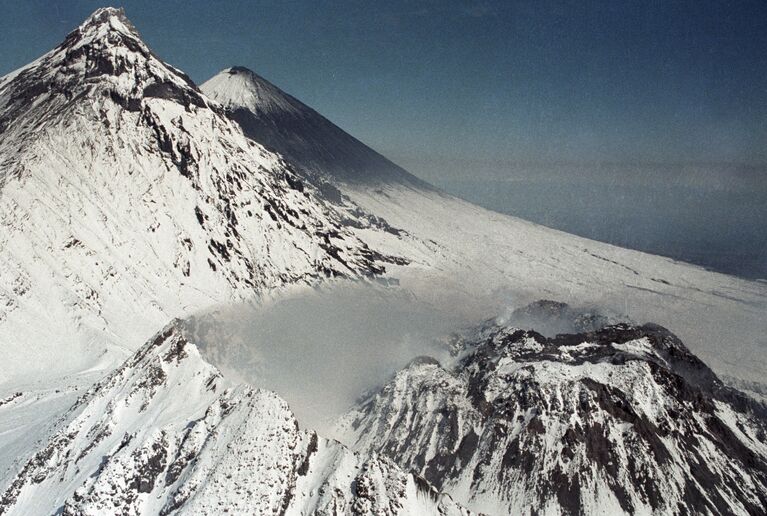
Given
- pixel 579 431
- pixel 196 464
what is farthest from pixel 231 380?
pixel 579 431

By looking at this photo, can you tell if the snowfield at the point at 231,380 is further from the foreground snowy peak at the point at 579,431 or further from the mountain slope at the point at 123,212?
the mountain slope at the point at 123,212

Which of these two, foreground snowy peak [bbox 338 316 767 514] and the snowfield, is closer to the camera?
the snowfield

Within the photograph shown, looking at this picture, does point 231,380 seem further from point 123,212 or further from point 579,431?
point 123,212

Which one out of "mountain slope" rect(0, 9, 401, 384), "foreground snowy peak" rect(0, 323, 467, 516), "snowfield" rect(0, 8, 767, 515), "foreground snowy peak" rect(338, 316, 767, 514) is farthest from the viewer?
"mountain slope" rect(0, 9, 401, 384)

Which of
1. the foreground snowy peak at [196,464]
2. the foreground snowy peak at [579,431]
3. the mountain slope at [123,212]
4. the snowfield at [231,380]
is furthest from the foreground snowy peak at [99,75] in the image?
the foreground snowy peak at [196,464]

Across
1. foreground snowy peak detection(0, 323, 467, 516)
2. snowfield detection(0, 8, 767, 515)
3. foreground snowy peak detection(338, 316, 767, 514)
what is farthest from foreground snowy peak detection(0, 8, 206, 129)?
foreground snowy peak detection(0, 323, 467, 516)

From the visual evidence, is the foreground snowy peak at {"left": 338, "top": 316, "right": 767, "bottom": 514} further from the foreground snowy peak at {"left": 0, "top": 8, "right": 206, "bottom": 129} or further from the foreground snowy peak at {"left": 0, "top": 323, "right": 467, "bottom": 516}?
the foreground snowy peak at {"left": 0, "top": 8, "right": 206, "bottom": 129}

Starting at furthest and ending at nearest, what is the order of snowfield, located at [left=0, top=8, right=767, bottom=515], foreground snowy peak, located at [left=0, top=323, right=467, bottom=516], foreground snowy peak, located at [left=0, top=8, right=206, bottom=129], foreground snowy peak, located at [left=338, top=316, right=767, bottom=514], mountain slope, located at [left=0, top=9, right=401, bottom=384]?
1. foreground snowy peak, located at [left=0, top=8, right=206, bottom=129]
2. mountain slope, located at [left=0, top=9, right=401, bottom=384]
3. foreground snowy peak, located at [left=338, top=316, right=767, bottom=514]
4. snowfield, located at [left=0, top=8, right=767, bottom=515]
5. foreground snowy peak, located at [left=0, top=323, right=467, bottom=516]
